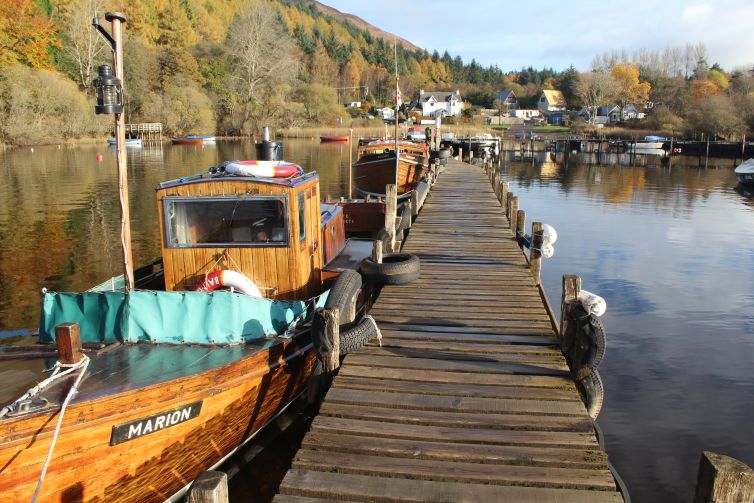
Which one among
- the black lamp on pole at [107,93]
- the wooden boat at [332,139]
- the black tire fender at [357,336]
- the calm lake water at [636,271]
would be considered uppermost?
the wooden boat at [332,139]

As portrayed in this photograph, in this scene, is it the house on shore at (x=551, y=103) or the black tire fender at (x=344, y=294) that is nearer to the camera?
the black tire fender at (x=344, y=294)

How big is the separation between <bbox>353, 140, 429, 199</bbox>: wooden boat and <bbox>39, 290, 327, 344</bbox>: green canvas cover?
20244 millimetres

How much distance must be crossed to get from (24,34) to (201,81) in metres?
26.9

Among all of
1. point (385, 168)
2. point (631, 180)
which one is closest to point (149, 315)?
point (385, 168)

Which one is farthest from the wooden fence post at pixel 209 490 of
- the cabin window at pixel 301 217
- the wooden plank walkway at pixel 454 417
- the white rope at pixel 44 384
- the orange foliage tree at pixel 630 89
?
the orange foliage tree at pixel 630 89

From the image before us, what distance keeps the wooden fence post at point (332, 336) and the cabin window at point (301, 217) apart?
2.31 m

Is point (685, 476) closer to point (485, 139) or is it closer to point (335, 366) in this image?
point (335, 366)

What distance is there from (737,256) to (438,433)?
64.7ft

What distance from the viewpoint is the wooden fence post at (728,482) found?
3.60 meters

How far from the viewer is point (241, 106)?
9288 centimetres

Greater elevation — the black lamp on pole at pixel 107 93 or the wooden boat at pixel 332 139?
the wooden boat at pixel 332 139

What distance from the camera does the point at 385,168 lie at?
27.9m

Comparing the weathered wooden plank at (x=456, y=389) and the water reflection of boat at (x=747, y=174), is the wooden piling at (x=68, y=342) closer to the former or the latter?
the weathered wooden plank at (x=456, y=389)

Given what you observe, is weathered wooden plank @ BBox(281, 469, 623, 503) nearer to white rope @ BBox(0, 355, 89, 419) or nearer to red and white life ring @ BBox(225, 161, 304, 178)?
white rope @ BBox(0, 355, 89, 419)
